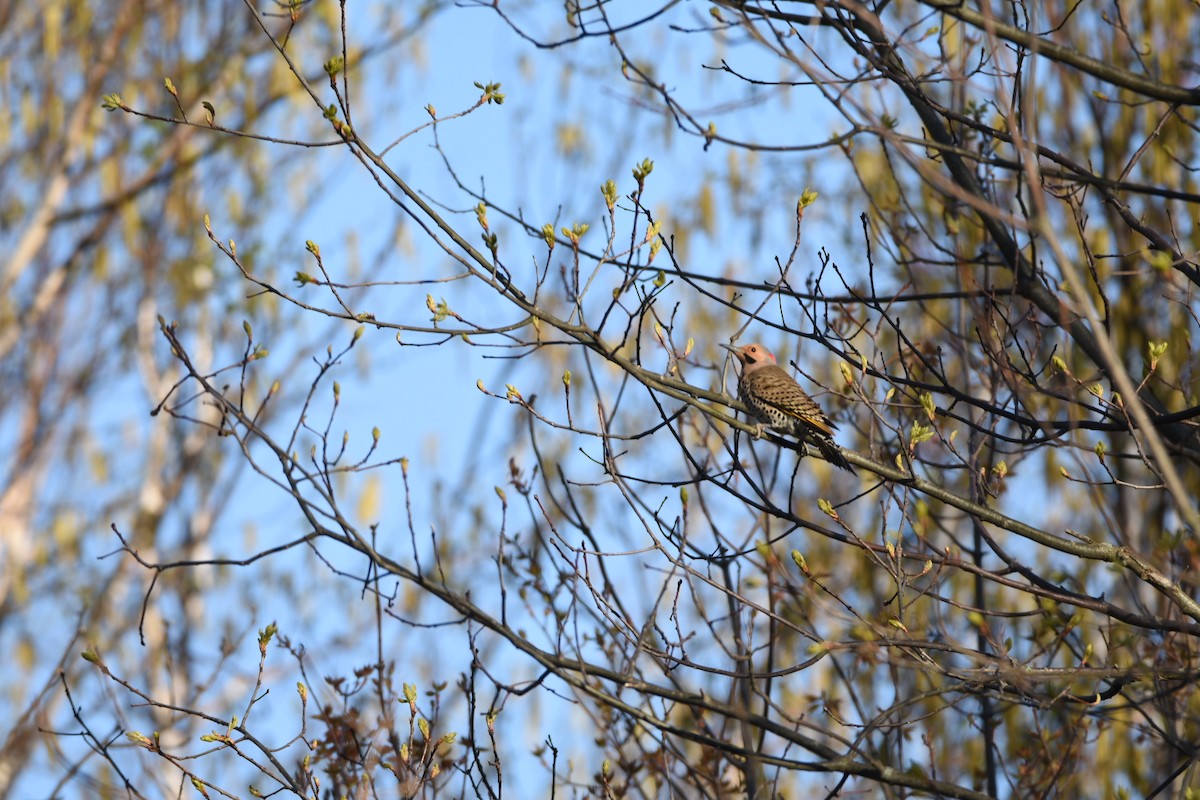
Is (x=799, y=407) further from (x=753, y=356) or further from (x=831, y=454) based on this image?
(x=753, y=356)

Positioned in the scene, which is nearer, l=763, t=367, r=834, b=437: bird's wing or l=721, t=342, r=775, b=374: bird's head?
l=763, t=367, r=834, b=437: bird's wing

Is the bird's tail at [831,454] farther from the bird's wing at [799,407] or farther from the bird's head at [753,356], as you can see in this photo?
the bird's head at [753,356]

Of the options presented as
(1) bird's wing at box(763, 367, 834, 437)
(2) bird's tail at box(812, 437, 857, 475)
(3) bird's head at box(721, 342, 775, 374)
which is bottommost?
(2) bird's tail at box(812, 437, 857, 475)

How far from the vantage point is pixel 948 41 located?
7.85 metres

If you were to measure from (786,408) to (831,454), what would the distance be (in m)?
1.00

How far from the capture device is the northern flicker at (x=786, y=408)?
17.4ft

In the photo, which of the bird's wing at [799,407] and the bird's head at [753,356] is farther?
the bird's head at [753,356]

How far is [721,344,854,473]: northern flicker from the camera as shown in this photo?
5.31m

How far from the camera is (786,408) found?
5957 mm

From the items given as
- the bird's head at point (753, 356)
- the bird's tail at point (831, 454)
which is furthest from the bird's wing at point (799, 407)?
the bird's head at point (753, 356)

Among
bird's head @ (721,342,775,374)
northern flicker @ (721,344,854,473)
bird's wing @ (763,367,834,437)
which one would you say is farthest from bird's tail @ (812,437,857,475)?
bird's head @ (721,342,775,374)

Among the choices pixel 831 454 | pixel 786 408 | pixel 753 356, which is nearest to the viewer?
pixel 831 454

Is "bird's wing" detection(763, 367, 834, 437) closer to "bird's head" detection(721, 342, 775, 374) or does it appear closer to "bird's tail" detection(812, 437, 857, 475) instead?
"bird's tail" detection(812, 437, 857, 475)

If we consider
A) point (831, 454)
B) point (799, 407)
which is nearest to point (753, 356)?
point (799, 407)
